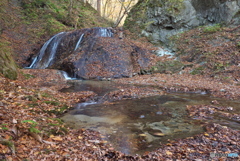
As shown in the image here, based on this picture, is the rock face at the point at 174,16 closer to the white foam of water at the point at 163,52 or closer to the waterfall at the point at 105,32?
the white foam of water at the point at 163,52

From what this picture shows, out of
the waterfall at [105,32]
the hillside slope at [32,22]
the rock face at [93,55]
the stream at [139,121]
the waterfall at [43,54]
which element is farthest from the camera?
the waterfall at [105,32]

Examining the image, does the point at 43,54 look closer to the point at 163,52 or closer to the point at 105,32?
the point at 105,32

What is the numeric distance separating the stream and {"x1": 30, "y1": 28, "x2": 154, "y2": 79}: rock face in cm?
769

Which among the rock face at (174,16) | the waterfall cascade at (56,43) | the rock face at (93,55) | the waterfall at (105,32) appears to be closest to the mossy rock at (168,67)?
the rock face at (93,55)

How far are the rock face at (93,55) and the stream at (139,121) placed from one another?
7.69 m

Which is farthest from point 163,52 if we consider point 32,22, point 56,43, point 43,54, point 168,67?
point 32,22

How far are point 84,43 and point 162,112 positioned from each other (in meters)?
12.6

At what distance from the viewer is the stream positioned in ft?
11.6

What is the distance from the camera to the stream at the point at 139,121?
352cm

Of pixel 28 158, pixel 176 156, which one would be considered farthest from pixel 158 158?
pixel 28 158

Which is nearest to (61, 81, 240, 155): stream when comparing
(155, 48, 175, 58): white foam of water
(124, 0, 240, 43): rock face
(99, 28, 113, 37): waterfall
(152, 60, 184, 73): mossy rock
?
(152, 60, 184, 73): mossy rock

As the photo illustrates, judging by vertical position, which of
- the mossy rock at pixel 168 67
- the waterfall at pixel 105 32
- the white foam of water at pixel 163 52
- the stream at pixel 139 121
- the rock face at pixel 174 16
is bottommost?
the stream at pixel 139 121

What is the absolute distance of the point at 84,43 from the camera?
16.3 metres

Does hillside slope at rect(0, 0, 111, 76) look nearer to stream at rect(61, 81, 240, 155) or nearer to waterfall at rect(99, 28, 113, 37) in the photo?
waterfall at rect(99, 28, 113, 37)
